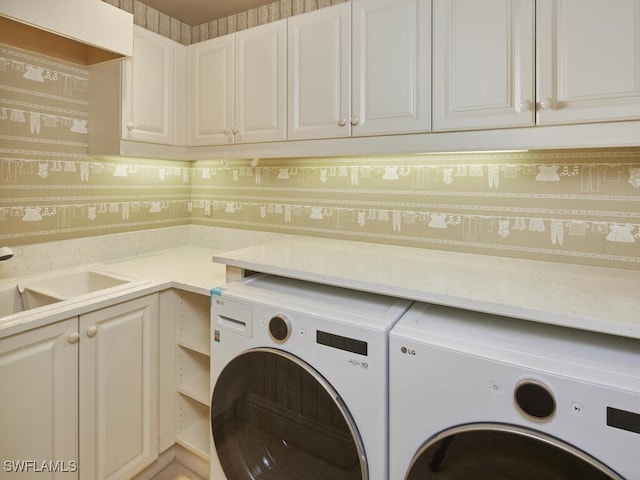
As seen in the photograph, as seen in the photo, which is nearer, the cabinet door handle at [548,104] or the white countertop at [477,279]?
the white countertop at [477,279]

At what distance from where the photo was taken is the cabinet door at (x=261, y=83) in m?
1.76

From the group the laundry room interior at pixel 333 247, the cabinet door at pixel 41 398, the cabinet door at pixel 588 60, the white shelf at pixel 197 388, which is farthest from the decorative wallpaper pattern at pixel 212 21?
the white shelf at pixel 197 388

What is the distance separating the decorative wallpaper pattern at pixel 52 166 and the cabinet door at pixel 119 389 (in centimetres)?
69

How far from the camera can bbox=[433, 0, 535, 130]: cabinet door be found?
1245 mm

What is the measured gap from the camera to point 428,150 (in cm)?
142

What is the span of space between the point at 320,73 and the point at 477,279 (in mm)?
1107

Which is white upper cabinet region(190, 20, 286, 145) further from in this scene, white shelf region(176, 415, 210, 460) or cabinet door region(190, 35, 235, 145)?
white shelf region(176, 415, 210, 460)

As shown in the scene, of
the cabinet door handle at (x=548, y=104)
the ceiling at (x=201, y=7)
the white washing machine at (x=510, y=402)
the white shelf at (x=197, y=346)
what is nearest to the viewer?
the white washing machine at (x=510, y=402)

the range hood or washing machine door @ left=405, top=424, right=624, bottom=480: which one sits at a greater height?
the range hood

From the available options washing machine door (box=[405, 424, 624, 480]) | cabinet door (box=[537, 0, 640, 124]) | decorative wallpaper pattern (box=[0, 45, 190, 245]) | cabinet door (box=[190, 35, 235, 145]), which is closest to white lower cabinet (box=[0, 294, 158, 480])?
decorative wallpaper pattern (box=[0, 45, 190, 245])

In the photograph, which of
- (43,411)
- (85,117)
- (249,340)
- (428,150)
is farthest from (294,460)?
(85,117)

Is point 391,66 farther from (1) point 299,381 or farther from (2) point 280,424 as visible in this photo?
(2) point 280,424

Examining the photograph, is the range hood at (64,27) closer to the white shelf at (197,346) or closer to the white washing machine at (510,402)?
the white shelf at (197,346)

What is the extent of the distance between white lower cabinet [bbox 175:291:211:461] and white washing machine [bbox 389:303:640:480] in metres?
1.06
